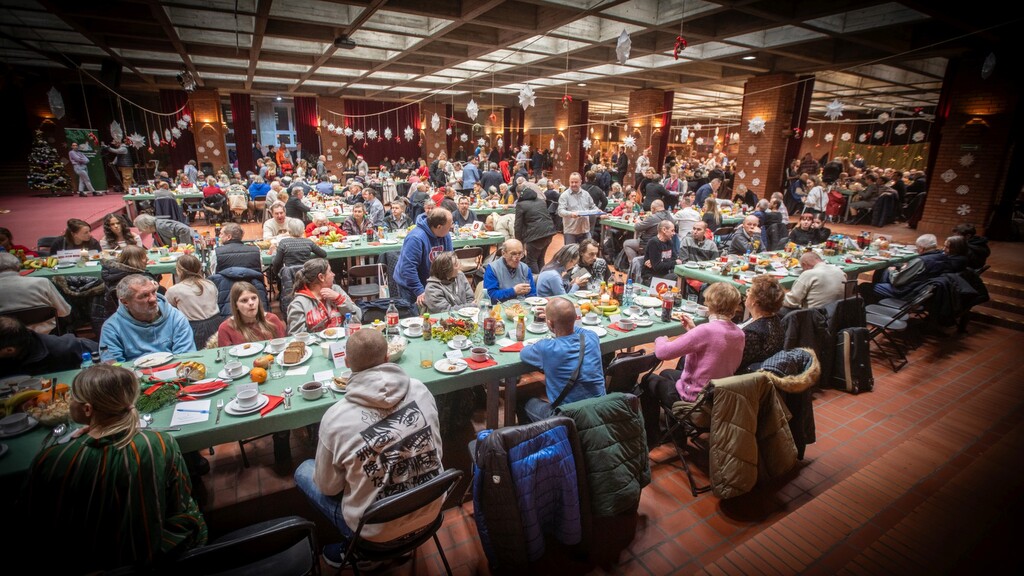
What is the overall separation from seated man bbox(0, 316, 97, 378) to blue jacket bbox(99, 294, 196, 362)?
30cm

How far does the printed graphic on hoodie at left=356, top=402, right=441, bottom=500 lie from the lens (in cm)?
192

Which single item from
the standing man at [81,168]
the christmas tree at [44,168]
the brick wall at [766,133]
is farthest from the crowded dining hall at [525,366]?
the christmas tree at [44,168]

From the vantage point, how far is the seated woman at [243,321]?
3.23 meters

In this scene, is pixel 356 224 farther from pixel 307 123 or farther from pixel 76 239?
pixel 307 123

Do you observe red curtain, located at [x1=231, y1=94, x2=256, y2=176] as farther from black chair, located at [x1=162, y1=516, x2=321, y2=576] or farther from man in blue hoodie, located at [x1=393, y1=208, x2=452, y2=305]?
black chair, located at [x1=162, y1=516, x2=321, y2=576]

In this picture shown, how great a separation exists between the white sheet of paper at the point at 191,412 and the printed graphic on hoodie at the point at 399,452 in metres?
1.03

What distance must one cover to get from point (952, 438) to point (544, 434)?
3.57 m

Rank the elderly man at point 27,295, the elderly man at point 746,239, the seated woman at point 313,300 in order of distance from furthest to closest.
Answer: the elderly man at point 746,239, the elderly man at point 27,295, the seated woman at point 313,300

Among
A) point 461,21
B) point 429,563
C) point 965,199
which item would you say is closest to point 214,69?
point 461,21

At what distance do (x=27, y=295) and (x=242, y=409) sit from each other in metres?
3.24

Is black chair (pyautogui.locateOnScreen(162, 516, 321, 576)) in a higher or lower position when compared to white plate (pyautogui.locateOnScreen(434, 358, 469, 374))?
lower

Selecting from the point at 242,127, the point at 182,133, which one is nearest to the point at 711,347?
the point at 242,127

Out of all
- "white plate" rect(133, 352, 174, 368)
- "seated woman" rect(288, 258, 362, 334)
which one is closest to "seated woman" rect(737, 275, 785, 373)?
"seated woman" rect(288, 258, 362, 334)

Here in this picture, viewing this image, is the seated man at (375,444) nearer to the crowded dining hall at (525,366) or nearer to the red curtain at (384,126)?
the crowded dining hall at (525,366)
